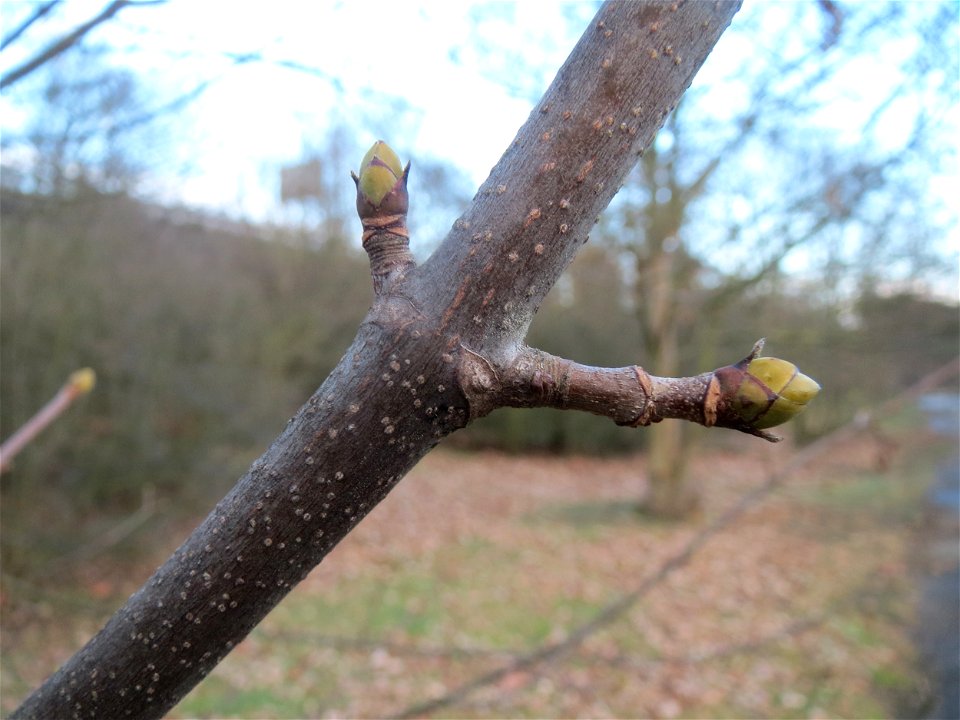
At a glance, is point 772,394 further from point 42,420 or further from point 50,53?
point 50,53

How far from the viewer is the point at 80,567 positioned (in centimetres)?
682

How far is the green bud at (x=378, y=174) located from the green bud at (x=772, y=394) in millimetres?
459

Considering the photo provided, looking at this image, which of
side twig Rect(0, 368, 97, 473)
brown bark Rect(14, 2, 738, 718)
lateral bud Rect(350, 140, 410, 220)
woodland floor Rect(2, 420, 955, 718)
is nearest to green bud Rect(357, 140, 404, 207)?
lateral bud Rect(350, 140, 410, 220)

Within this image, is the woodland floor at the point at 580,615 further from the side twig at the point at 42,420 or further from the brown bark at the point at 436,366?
the brown bark at the point at 436,366

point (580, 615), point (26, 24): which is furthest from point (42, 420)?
point (580, 615)

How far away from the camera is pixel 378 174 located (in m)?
0.82

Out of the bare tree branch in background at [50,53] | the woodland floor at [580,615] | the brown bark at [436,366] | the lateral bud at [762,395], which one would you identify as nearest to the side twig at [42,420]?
the brown bark at [436,366]

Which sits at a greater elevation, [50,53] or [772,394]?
[50,53]

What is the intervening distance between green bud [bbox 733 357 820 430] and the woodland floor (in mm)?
2936

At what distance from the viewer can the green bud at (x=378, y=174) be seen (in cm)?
82

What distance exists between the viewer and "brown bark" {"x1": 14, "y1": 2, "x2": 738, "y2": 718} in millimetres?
709

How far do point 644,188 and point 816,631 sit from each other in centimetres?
515

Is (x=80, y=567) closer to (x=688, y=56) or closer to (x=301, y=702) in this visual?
(x=301, y=702)

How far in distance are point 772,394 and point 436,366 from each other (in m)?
0.34
